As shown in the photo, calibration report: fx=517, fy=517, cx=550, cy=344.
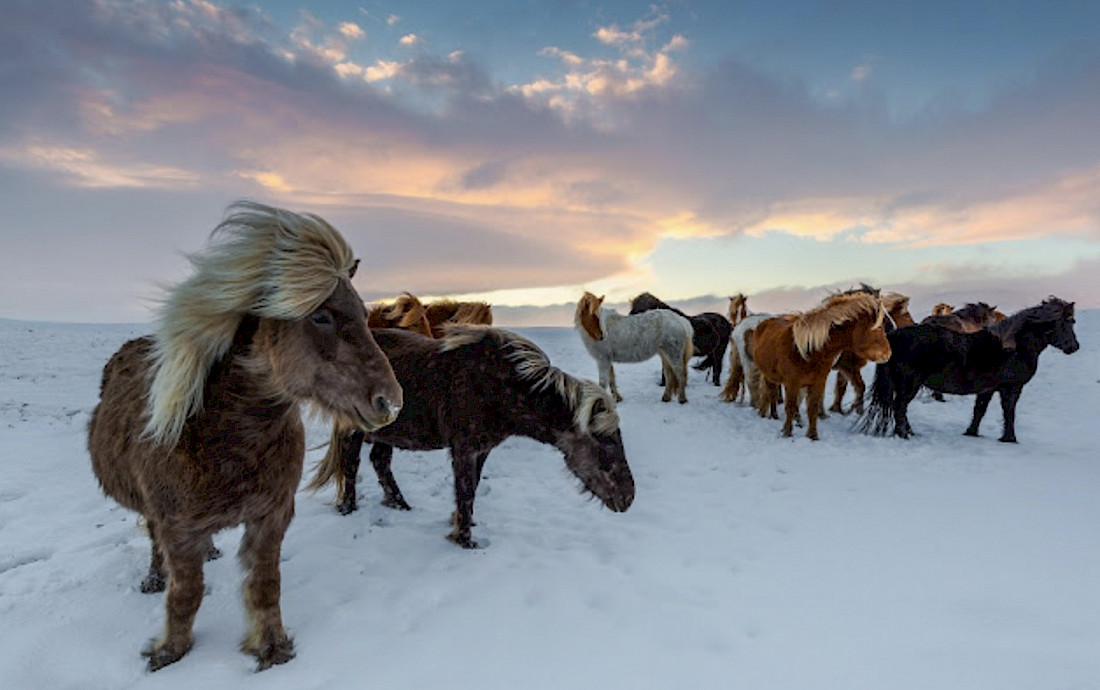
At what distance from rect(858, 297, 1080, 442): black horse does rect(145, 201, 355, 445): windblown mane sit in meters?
8.93

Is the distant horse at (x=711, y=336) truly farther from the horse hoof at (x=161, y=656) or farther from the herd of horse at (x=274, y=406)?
the horse hoof at (x=161, y=656)

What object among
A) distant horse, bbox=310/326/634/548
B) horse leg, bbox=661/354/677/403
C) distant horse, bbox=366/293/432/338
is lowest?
horse leg, bbox=661/354/677/403

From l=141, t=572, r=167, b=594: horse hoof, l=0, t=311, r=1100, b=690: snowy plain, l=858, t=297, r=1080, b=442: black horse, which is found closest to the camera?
l=0, t=311, r=1100, b=690: snowy plain

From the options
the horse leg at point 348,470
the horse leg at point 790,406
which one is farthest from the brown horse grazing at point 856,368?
the horse leg at point 348,470

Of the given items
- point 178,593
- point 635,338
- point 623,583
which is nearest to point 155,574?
point 178,593

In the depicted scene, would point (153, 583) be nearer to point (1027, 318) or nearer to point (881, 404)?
point (881, 404)

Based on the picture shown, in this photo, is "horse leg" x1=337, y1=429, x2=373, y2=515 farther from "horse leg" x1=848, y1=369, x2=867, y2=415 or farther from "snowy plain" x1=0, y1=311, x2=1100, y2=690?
"horse leg" x1=848, y1=369, x2=867, y2=415

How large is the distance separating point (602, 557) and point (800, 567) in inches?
63.0

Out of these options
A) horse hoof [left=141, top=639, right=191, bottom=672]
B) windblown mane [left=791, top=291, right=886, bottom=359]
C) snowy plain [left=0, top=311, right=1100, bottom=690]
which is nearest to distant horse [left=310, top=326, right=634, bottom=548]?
snowy plain [left=0, top=311, right=1100, bottom=690]

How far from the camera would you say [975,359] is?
807 cm

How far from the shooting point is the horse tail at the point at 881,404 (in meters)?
8.43

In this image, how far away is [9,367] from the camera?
42.8 ft

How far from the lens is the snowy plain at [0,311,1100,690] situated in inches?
113

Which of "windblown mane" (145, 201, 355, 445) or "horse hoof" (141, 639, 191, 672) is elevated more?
"windblown mane" (145, 201, 355, 445)
